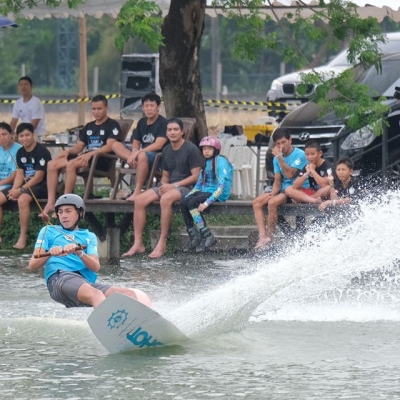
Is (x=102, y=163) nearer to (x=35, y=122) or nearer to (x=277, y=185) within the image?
(x=277, y=185)

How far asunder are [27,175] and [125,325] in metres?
7.11

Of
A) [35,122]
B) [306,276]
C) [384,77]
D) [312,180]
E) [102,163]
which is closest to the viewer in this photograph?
[306,276]

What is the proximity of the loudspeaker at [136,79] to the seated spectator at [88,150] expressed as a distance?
6.70 metres

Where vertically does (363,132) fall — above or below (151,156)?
above

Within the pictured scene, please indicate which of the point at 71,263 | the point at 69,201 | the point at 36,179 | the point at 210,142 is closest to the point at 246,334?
the point at 71,263

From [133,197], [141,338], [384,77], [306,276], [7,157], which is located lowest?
[141,338]

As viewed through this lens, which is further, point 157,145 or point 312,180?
point 157,145

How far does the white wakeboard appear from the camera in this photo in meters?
10.1

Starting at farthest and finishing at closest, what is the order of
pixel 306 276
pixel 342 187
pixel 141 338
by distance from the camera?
pixel 342 187
pixel 306 276
pixel 141 338

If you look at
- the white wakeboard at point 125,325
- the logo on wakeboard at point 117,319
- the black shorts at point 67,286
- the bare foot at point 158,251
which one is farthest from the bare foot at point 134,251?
the logo on wakeboard at point 117,319

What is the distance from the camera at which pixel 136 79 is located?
24.1m

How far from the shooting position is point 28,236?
57.4 feet

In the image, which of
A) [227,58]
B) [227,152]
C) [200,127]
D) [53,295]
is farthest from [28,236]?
[227,58]

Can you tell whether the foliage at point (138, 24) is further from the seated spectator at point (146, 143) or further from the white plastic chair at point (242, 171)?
the white plastic chair at point (242, 171)
